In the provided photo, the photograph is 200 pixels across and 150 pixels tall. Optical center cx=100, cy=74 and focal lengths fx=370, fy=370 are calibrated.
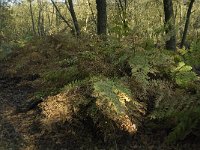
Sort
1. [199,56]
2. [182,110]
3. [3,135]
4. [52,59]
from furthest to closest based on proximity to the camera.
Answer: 1. [52,59]
2. [199,56]
3. [3,135]
4. [182,110]

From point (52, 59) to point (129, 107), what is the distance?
4.00m

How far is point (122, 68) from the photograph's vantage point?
600 cm

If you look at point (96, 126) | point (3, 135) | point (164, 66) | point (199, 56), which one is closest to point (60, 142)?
point (96, 126)

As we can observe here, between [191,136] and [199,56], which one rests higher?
[199,56]

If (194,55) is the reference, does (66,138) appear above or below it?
below

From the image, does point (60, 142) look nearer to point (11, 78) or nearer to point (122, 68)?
point (122, 68)

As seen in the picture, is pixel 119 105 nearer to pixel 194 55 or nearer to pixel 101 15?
pixel 194 55

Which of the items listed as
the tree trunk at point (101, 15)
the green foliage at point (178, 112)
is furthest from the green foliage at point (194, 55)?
the tree trunk at point (101, 15)

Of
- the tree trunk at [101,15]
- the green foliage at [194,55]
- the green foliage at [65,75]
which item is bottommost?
the green foliage at [65,75]

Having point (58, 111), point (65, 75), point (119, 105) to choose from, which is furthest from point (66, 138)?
point (65, 75)

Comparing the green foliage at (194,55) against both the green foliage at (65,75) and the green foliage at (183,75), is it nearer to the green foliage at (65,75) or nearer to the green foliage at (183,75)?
the green foliage at (183,75)

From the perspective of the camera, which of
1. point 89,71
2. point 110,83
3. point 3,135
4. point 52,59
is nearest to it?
point 110,83

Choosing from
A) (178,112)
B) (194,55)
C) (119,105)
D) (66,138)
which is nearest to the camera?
(119,105)

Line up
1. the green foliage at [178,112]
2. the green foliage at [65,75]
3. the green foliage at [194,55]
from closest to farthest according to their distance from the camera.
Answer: the green foliage at [178,112] → the green foliage at [65,75] → the green foliage at [194,55]
